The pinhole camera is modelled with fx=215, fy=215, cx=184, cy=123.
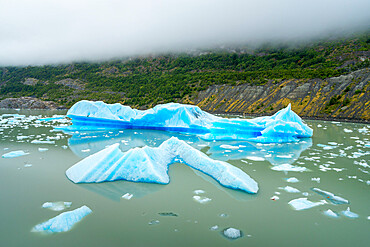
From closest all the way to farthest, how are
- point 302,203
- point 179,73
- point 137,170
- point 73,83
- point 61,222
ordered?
1. point 61,222
2. point 302,203
3. point 137,170
4. point 179,73
5. point 73,83

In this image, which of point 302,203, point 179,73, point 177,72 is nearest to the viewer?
point 302,203

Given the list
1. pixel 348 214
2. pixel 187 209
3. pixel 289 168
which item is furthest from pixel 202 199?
pixel 289 168

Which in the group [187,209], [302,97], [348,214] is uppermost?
[187,209]

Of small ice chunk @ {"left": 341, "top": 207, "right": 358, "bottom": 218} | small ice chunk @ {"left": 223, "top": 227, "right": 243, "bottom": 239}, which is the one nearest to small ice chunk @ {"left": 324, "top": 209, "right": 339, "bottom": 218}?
small ice chunk @ {"left": 341, "top": 207, "right": 358, "bottom": 218}

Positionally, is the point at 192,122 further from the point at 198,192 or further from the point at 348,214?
the point at 348,214

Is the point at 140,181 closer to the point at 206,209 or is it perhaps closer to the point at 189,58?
the point at 206,209
